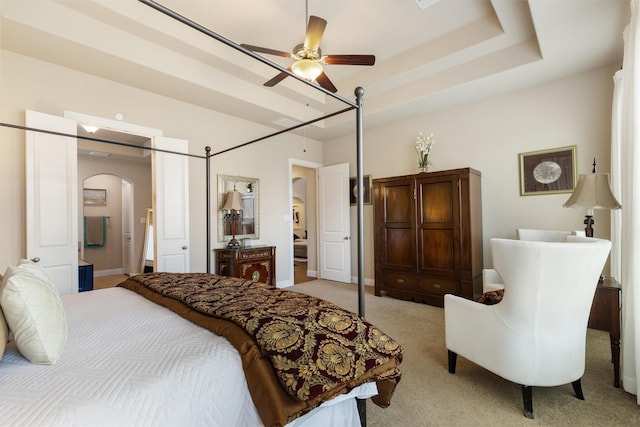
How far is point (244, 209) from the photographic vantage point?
14.5 feet

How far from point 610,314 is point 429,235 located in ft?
6.51

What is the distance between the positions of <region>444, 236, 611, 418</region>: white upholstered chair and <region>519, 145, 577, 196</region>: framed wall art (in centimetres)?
207

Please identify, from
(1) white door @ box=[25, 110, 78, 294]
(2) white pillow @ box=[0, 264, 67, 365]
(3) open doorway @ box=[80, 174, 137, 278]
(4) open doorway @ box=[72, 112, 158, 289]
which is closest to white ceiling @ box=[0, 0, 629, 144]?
(1) white door @ box=[25, 110, 78, 294]

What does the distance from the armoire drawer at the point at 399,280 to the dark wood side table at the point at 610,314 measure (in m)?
2.04

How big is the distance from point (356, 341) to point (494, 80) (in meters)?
3.50

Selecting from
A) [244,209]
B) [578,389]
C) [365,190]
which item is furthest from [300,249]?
[578,389]

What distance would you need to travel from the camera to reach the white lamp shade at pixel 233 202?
4102mm

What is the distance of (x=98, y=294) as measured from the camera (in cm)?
197

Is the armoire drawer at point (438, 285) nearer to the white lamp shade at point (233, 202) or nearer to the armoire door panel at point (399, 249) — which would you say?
the armoire door panel at point (399, 249)

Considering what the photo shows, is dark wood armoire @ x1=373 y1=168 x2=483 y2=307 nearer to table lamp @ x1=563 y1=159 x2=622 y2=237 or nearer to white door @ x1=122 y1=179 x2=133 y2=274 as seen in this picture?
table lamp @ x1=563 y1=159 x2=622 y2=237

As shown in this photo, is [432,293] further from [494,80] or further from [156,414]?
[156,414]

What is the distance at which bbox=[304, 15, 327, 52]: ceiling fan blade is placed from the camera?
7.05ft

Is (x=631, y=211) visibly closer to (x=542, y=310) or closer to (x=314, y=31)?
(x=542, y=310)

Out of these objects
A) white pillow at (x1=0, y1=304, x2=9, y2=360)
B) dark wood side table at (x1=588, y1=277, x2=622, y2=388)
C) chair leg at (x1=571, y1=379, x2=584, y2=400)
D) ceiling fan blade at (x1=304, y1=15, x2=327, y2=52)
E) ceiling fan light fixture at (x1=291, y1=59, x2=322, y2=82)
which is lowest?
chair leg at (x1=571, y1=379, x2=584, y2=400)
